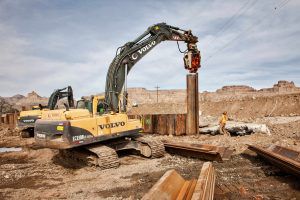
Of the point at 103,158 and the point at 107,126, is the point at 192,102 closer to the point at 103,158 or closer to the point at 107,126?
the point at 107,126

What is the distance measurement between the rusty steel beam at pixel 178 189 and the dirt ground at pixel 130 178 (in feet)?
3.07

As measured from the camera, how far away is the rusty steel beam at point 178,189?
4422 millimetres

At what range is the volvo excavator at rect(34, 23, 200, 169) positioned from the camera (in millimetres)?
8871

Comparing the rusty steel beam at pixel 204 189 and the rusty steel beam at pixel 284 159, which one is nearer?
the rusty steel beam at pixel 204 189

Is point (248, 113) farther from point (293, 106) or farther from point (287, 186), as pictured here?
point (287, 186)

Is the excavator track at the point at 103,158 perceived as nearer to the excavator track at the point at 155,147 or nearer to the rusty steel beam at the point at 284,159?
the excavator track at the point at 155,147

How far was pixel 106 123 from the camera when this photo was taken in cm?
950

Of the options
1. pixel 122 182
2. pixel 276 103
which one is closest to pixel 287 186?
pixel 122 182

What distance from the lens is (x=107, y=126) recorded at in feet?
31.3

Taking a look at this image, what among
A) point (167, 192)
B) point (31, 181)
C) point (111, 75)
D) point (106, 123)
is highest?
point (111, 75)

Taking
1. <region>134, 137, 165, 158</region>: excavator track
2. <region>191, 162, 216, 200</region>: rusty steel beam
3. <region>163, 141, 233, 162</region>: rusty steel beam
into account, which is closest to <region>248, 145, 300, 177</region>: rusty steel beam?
<region>163, 141, 233, 162</region>: rusty steel beam

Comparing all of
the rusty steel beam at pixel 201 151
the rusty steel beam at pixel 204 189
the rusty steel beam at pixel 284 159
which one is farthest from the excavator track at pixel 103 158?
the rusty steel beam at pixel 284 159

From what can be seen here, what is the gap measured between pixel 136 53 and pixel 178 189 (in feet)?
23.1

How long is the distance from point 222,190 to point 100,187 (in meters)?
2.75
